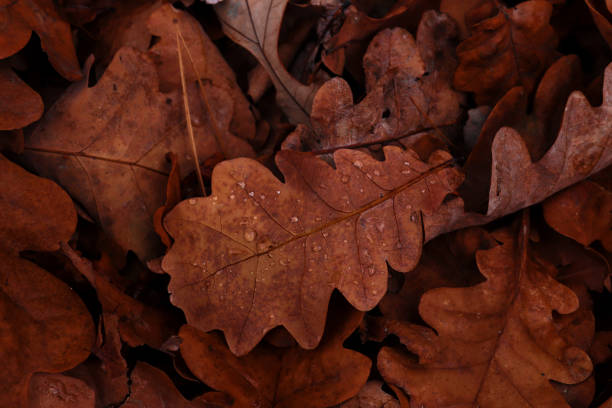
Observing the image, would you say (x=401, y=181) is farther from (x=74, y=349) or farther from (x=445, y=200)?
(x=74, y=349)

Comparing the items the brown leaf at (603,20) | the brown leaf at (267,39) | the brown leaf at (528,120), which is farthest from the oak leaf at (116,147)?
the brown leaf at (603,20)

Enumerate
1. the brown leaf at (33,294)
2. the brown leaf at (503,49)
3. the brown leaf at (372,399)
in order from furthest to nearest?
the brown leaf at (503,49) → the brown leaf at (372,399) → the brown leaf at (33,294)

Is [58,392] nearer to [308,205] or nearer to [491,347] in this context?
[308,205]

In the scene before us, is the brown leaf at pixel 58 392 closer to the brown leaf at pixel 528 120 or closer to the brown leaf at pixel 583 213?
the brown leaf at pixel 528 120

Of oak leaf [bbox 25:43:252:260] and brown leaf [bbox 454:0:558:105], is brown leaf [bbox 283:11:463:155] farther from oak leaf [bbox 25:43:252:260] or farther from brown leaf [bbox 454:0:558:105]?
oak leaf [bbox 25:43:252:260]

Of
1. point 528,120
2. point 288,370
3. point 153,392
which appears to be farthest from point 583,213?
point 153,392

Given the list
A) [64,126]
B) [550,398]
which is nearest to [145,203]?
[64,126]
